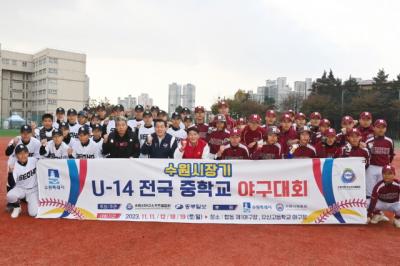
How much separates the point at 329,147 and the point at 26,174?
590cm

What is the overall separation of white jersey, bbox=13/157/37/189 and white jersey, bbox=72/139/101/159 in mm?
845

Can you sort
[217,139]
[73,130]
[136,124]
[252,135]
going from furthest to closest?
[136,124], [73,130], [217,139], [252,135]

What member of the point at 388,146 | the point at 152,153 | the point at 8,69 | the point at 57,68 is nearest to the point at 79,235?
the point at 152,153

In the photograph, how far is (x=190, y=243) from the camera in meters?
4.91

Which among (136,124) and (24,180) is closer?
(24,180)

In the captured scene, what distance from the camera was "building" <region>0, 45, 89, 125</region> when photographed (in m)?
70.4

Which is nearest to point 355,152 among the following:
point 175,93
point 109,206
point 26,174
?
point 109,206

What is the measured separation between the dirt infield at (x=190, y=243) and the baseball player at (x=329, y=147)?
1.41m

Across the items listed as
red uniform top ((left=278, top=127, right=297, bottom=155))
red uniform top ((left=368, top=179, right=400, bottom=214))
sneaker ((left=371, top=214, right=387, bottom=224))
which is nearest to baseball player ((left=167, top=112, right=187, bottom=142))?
red uniform top ((left=278, top=127, right=297, bottom=155))

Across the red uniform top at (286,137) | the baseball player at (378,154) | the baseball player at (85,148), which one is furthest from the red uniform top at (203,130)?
the baseball player at (378,154)

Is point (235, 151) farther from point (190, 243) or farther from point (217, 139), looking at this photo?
point (190, 243)

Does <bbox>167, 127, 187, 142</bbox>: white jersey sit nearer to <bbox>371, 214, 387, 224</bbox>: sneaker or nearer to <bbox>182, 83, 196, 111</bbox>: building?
<bbox>371, 214, 387, 224</bbox>: sneaker

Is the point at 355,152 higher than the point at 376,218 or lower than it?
higher

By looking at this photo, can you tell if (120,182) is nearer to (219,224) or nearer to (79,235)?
(79,235)
